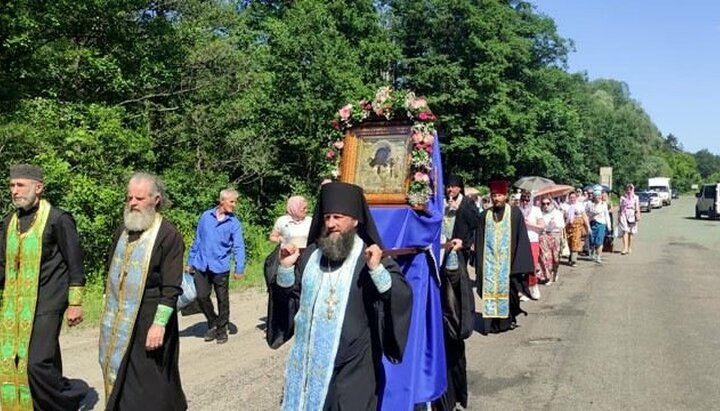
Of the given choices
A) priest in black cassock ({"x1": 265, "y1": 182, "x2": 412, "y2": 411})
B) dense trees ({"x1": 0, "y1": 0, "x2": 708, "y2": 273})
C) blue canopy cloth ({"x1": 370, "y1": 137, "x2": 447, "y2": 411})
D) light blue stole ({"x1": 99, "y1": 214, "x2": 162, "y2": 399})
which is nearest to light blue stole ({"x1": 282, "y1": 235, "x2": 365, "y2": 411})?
priest in black cassock ({"x1": 265, "y1": 182, "x2": 412, "y2": 411})

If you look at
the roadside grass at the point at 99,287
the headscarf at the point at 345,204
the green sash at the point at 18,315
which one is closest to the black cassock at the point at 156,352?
the green sash at the point at 18,315

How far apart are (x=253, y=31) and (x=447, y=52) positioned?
13194mm

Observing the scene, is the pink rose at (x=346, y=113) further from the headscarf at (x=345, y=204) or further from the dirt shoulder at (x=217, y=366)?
the dirt shoulder at (x=217, y=366)

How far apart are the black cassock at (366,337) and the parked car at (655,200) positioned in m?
63.8

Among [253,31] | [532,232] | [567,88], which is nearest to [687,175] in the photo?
[567,88]

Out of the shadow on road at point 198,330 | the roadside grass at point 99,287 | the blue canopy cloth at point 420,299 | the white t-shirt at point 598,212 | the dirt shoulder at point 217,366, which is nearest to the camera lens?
the blue canopy cloth at point 420,299

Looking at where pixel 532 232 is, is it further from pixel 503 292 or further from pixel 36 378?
pixel 36 378

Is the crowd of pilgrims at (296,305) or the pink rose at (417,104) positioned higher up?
the pink rose at (417,104)

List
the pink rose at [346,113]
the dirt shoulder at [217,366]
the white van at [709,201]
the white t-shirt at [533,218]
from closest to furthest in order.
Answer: the pink rose at [346,113] < the dirt shoulder at [217,366] < the white t-shirt at [533,218] < the white van at [709,201]

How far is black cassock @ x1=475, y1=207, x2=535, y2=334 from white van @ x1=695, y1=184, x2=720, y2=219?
39.9 metres

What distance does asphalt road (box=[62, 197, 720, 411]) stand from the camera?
722 centimetres

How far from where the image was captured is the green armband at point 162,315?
5141mm

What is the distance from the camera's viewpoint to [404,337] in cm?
452

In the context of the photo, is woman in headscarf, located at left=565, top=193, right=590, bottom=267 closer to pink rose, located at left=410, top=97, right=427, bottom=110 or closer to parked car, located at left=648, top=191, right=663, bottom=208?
pink rose, located at left=410, top=97, right=427, bottom=110
